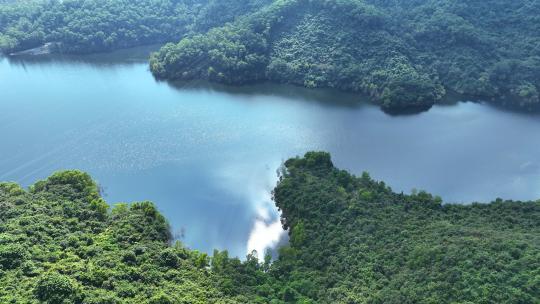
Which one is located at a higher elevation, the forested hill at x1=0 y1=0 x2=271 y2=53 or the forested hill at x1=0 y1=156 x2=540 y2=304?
the forested hill at x1=0 y1=0 x2=271 y2=53

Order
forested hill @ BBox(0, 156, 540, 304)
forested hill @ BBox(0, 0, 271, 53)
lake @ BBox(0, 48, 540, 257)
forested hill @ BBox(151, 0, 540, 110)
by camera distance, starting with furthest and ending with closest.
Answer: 1. forested hill @ BBox(0, 0, 271, 53)
2. forested hill @ BBox(151, 0, 540, 110)
3. lake @ BBox(0, 48, 540, 257)
4. forested hill @ BBox(0, 156, 540, 304)

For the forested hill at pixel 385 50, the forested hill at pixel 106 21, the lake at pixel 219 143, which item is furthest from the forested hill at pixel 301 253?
the forested hill at pixel 106 21

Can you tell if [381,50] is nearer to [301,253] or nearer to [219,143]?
[219,143]

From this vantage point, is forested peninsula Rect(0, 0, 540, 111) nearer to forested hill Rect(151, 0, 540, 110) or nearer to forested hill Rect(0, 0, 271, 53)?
forested hill Rect(151, 0, 540, 110)

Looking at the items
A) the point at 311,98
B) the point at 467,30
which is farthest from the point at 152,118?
the point at 467,30

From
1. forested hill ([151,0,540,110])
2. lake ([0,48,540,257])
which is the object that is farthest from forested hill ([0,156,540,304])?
forested hill ([151,0,540,110])

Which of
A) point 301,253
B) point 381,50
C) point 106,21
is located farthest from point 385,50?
point 106,21
